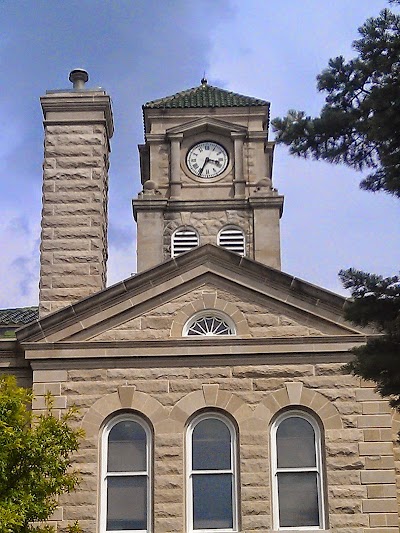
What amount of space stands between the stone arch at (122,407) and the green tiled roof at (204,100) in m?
15.8

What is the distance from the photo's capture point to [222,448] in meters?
19.2

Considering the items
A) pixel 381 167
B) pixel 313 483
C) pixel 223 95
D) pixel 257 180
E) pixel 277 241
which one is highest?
pixel 223 95

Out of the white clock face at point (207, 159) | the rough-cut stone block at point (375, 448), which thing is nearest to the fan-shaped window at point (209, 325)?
the rough-cut stone block at point (375, 448)

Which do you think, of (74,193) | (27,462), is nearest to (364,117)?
(27,462)

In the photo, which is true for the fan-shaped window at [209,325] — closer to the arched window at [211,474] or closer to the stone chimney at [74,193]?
the arched window at [211,474]

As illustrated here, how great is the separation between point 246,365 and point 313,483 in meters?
2.36

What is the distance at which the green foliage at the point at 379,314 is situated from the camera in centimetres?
1305

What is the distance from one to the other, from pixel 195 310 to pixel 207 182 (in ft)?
42.0

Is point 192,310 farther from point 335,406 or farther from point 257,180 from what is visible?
point 257,180

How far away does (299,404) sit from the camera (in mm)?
19203

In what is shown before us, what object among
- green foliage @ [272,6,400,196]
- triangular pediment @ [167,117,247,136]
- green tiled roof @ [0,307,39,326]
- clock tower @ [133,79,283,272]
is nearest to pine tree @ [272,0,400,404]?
green foliage @ [272,6,400,196]

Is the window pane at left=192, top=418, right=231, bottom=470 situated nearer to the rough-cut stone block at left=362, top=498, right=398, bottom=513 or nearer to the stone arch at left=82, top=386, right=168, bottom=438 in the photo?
the stone arch at left=82, top=386, right=168, bottom=438

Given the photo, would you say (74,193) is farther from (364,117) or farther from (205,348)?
(364,117)

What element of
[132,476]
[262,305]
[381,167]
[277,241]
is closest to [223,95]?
[277,241]
